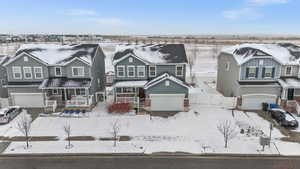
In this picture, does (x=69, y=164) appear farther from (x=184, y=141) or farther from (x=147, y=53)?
(x=147, y=53)

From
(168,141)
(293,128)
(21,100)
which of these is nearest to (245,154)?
(168,141)

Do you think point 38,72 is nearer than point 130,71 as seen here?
Yes

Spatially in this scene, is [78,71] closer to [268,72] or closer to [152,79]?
[152,79]

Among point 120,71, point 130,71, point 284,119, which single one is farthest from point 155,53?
point 284,119

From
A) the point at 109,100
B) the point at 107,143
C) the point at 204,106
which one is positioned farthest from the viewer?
the point at 109,100

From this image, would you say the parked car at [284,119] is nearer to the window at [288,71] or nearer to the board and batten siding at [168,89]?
the window at [288,71]

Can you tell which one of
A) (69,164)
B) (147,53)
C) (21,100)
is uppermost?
(147,53)
